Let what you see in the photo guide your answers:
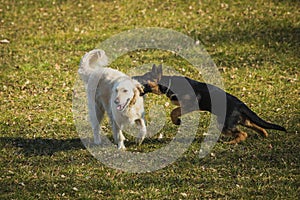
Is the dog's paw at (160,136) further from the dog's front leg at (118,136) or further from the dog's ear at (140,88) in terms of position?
the dog's ear at (140,88)

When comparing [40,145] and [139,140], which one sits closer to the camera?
[139,140]

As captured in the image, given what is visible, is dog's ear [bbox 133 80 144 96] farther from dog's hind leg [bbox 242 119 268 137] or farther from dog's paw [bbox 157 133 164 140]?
dog's hind leg [bbox 242 119 268 137]

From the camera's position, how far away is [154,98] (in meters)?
9.16

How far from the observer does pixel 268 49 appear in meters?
11.5

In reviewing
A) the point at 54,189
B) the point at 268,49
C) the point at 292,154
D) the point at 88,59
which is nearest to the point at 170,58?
the point at 268,49

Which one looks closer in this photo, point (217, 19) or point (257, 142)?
point (257, 142)

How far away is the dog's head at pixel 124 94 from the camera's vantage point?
675 centimetres

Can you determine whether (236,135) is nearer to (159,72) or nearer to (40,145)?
(159,72)

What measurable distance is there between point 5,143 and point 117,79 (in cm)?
181

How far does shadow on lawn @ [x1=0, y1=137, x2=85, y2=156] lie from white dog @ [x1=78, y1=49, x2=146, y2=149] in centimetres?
34

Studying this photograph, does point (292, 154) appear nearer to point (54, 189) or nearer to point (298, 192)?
point (298, 192)

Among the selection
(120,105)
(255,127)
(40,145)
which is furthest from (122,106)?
(255,127)

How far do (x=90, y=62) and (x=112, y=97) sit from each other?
96 centimetres

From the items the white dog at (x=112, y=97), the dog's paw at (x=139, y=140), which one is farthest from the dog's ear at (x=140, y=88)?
the dog's paw at (x=139, y=140)
